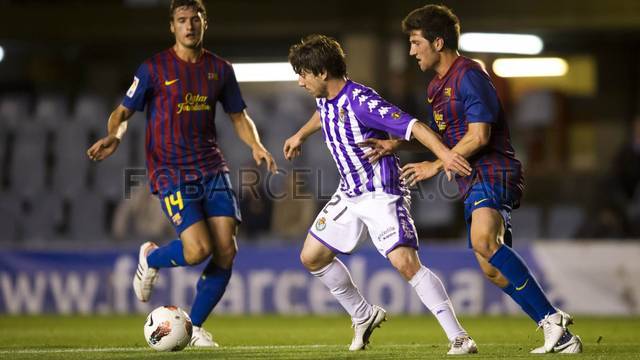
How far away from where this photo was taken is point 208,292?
7316 mm

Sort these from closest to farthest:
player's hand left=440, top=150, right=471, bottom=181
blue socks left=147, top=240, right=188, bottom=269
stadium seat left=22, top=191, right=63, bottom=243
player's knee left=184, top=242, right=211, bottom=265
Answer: player's hand left=440, top=150, right=471, bottom=181 < player's knee left=184, top=242, right=211, bottom=265 < blue socks left=147, top=240, right=188, bottom=269 < stadium seat left=22, top=191, right=63, bottom=243

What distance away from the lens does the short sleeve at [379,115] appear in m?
6.20

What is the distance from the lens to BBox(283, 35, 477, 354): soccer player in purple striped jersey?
6258 mm

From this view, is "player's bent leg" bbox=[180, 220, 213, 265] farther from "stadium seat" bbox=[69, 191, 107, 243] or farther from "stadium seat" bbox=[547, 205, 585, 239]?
"stadium seat" bbox=[547, 205, 585, 239]

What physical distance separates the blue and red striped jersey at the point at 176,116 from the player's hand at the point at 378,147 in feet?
4.45

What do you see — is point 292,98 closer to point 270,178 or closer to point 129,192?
point 270,178

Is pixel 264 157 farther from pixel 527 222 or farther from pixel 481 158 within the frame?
pixel 527 222

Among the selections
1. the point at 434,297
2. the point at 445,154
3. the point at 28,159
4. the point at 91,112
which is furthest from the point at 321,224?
the point at 28,159

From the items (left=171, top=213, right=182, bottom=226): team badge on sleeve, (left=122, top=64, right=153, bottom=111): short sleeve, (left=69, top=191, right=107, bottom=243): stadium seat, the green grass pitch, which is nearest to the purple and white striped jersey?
the green grass pitch

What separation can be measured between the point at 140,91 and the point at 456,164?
2411mm

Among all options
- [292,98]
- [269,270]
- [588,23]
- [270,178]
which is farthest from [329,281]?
[588,23]

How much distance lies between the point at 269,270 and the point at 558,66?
7.43 metres

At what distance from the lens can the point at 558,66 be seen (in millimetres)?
17141

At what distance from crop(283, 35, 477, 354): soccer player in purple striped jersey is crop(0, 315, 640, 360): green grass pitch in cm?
37
